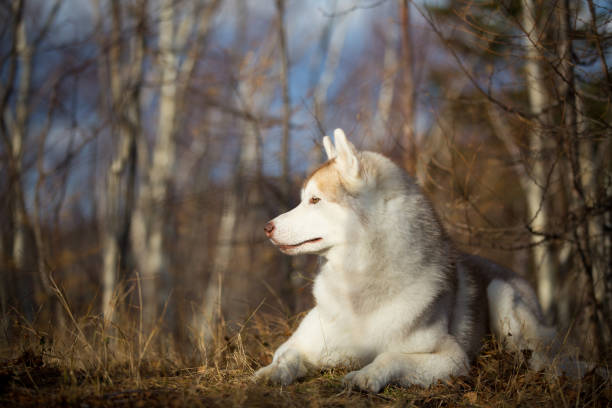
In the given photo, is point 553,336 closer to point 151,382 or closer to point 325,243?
point 325,243

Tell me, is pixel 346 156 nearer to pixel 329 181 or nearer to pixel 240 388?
pixel 329 181

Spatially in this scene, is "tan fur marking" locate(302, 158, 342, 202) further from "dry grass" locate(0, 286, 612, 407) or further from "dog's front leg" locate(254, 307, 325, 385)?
"dry grass" locate(0, 286, 612, 407)

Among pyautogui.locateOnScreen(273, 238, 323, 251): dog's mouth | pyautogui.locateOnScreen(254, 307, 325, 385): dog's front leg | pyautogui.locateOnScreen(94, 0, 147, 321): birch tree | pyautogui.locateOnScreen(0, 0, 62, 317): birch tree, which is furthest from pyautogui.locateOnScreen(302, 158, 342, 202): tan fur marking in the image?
pyautogui.locateOnScreen(94, 0, 147, 321): birch tree

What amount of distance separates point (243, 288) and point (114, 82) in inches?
341

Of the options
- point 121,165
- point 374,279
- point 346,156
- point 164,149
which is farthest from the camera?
point 164,149

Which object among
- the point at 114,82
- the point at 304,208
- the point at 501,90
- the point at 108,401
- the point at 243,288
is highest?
the point at 114,82

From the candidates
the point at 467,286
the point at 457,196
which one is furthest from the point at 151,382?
the point at 457,196

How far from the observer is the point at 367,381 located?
8.23ft

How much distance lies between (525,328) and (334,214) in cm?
175

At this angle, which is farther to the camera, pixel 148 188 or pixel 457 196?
pixel 148 188

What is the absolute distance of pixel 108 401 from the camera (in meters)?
2.12

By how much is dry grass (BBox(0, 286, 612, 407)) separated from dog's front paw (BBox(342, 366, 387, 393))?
0.05 meters

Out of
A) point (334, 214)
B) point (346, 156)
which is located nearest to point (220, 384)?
point (334, 214)

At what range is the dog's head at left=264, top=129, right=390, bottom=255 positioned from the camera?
2.96 meters
